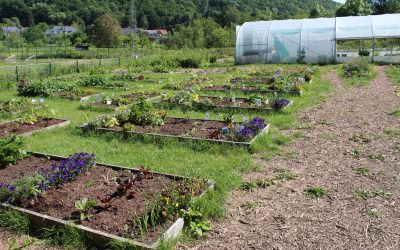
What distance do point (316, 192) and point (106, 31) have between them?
169 ft

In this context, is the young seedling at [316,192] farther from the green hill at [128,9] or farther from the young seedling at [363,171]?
the green hill at [128,9]

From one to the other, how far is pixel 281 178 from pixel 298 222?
1.33 m

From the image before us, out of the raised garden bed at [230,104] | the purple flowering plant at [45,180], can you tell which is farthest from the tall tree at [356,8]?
the purple flowering plant at [45,180]

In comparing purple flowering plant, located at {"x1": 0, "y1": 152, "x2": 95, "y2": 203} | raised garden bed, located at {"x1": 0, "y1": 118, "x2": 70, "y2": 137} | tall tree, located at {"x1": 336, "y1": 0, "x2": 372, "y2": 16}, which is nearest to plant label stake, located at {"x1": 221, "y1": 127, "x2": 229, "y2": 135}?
purple flowering plant, located at {"x1": 0, "y1": 152, "x2": 95, "y2": 203}

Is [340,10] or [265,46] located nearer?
[265,46]

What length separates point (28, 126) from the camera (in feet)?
27.9

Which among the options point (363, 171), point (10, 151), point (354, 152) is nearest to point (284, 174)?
point (363, 171)

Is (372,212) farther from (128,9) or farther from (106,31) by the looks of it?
(128,9)

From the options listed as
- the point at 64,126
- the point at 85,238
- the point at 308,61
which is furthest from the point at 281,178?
the point at 308,61

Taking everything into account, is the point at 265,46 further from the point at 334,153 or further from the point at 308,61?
the point at 334,153

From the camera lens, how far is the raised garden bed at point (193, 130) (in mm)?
6895

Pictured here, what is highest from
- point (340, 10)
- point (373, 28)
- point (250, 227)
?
point (340, 10)

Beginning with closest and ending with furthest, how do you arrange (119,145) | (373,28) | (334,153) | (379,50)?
(334,153)
(119,145)
(373,28)
(379,50)

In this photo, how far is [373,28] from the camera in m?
22.7
